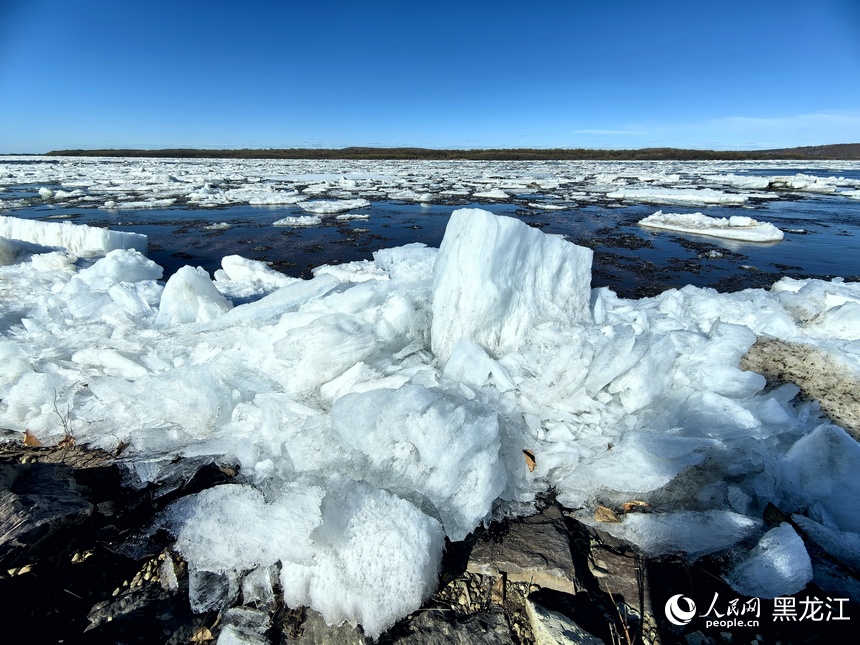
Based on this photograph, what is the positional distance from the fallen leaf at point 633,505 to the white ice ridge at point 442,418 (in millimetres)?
37

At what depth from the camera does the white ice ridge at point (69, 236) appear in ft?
23.7

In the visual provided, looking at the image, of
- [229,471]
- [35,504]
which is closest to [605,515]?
[229,471]

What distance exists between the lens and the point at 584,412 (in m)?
2.42

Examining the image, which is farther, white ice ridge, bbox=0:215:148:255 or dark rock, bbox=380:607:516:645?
white ice ridge, bbox=0:215:148:255

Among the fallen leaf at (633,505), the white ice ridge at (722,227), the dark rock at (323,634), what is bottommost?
the dark rock at (323,634)

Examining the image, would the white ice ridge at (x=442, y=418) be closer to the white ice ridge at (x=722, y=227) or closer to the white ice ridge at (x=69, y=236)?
the white ice ridge at (x=69, y=236)

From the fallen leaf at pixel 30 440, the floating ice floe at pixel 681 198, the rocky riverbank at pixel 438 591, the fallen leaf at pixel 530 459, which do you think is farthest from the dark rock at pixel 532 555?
the floating ice floe at pixel 681 198

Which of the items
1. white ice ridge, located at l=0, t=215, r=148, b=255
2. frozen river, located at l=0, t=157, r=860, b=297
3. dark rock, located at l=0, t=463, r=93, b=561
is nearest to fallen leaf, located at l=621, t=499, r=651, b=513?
dark rock, located at l=0, t=463, r=93, b=561

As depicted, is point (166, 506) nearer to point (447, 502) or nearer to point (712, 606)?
point (447, 502)

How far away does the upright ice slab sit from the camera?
2.88 meters

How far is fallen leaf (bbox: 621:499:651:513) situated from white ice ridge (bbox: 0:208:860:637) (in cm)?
4

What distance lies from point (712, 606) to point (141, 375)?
11.2 feet

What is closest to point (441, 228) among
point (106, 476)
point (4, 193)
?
point (106, 476)

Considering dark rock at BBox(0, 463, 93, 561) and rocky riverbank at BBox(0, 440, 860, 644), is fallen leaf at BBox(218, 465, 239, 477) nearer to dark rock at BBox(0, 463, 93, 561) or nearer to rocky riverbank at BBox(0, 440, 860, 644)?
rocky riverbank at BBox(0, 440, 860, 644)
